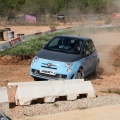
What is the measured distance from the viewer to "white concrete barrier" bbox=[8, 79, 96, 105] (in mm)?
9625

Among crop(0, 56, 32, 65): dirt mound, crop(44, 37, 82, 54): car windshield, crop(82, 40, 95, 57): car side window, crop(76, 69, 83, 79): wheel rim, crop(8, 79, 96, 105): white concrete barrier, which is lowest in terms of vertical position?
crop(0, 56, 32, 65): dirt mound

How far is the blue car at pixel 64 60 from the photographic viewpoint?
12.5m

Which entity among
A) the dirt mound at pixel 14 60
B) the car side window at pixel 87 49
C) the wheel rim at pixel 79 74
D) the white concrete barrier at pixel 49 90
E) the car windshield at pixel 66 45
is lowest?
the dirt mound at pixel 14 60

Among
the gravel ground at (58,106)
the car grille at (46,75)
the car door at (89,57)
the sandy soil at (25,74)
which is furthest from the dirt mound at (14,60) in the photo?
the gravel ground at (58,106)

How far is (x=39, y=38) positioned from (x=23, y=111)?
17282mm

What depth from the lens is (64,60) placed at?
12.6m

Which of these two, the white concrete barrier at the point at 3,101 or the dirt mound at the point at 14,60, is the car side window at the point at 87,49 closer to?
the dirt mound at the point at 14,60

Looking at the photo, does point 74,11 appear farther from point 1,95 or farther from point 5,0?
point 1,95

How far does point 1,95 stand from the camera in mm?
9211

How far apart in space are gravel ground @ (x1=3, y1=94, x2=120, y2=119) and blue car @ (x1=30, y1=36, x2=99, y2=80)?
1973 mm

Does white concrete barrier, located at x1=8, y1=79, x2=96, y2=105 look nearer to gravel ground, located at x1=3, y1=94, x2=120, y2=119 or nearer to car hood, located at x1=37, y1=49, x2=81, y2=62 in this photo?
gravel ground, located at x1=3, y1=94, x2=120, y2=119

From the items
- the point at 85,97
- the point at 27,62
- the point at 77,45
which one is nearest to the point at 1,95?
the point at 85,97

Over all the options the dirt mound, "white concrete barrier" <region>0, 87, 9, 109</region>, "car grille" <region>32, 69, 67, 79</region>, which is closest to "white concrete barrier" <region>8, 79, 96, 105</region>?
"white concrete barrier" <region>0, 87, 9, 109</region>

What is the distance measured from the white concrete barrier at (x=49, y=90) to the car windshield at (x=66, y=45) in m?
2.68
